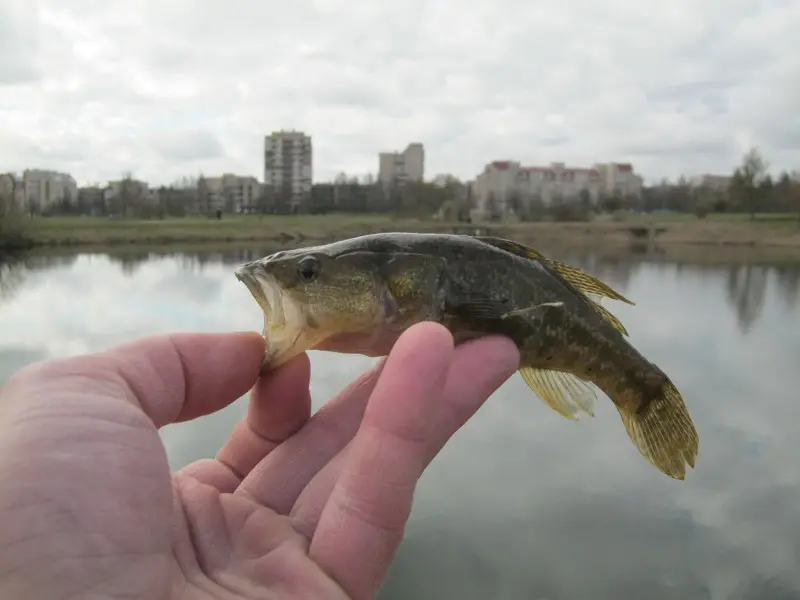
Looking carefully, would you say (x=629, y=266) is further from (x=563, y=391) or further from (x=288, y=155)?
(x=288, y=155)

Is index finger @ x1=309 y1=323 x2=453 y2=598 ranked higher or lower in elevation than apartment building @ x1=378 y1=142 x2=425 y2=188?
lower

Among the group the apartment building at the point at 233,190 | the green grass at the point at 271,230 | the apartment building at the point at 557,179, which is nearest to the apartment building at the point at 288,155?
the apartment building at the point at 233,190

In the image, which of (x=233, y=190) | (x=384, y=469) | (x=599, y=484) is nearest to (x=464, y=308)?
(x=384, y=469)

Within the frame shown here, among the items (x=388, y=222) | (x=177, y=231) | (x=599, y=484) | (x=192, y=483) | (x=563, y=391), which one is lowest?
(x=599, y=484)

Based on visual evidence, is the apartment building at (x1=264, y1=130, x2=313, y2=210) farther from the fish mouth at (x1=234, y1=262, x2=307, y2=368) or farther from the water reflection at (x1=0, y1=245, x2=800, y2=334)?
the fish mouth at (x1=234, y1=262, x2=307, y2=368)

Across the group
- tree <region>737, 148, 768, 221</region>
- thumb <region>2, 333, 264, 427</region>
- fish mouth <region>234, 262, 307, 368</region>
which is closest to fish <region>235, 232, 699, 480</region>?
fish mouth <region>234, 262, 307, 368</region>

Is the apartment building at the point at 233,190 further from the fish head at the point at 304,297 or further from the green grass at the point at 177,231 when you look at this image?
the fish head at the point at 304,297

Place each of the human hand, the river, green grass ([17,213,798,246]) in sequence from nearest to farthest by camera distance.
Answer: the human hand, the river, green grass ([17,213,798,246])
